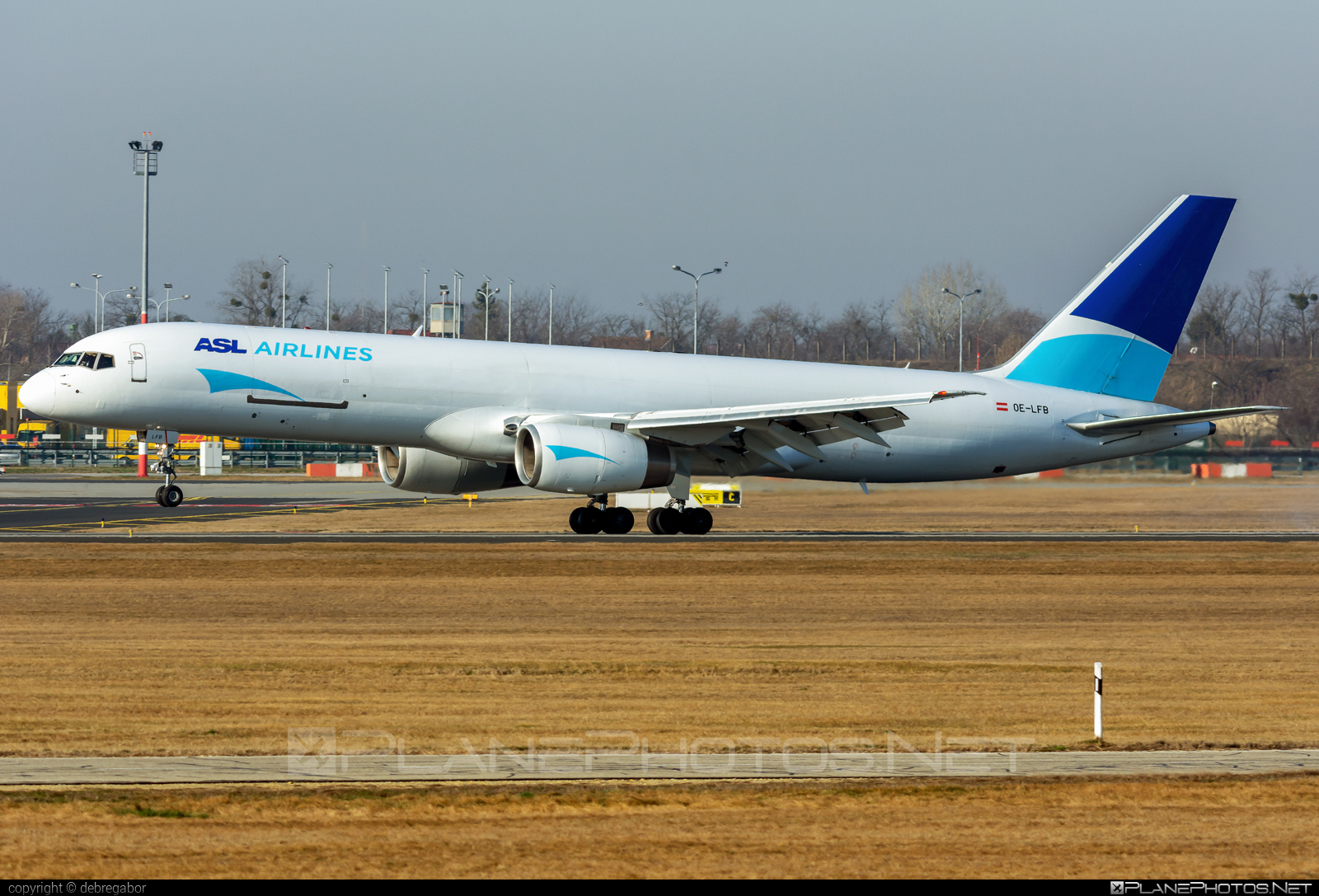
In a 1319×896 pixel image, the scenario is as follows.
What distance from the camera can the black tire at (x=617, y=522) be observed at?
36.1 meters

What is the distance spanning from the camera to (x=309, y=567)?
28.6 meters

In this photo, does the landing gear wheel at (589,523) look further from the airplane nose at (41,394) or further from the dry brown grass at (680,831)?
the dry brown grass at (680,831)

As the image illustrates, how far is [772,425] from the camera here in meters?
35.1

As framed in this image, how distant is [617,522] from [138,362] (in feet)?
41.0

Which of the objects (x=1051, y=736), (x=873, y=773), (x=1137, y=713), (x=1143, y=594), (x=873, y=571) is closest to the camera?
(x=873, y=773)

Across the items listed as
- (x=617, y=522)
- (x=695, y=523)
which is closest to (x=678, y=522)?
(x=695, y=523)

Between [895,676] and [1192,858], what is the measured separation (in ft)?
26.7

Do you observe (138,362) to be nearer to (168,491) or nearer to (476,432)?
(168,491)

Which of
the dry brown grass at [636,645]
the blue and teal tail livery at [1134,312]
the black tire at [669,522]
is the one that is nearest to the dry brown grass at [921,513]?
the black tire at [669,522]

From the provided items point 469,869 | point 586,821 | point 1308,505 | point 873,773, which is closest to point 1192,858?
point 873,773

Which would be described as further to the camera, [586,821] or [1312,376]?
[1312,376]

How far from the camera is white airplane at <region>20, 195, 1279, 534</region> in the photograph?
3228cm

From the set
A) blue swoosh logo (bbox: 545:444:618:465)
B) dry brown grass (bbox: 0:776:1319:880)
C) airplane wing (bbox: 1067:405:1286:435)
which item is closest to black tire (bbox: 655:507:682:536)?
blue swoosh logo (bbox: 545:444:618:465)

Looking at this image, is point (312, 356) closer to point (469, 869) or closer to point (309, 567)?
point (309, 567)
